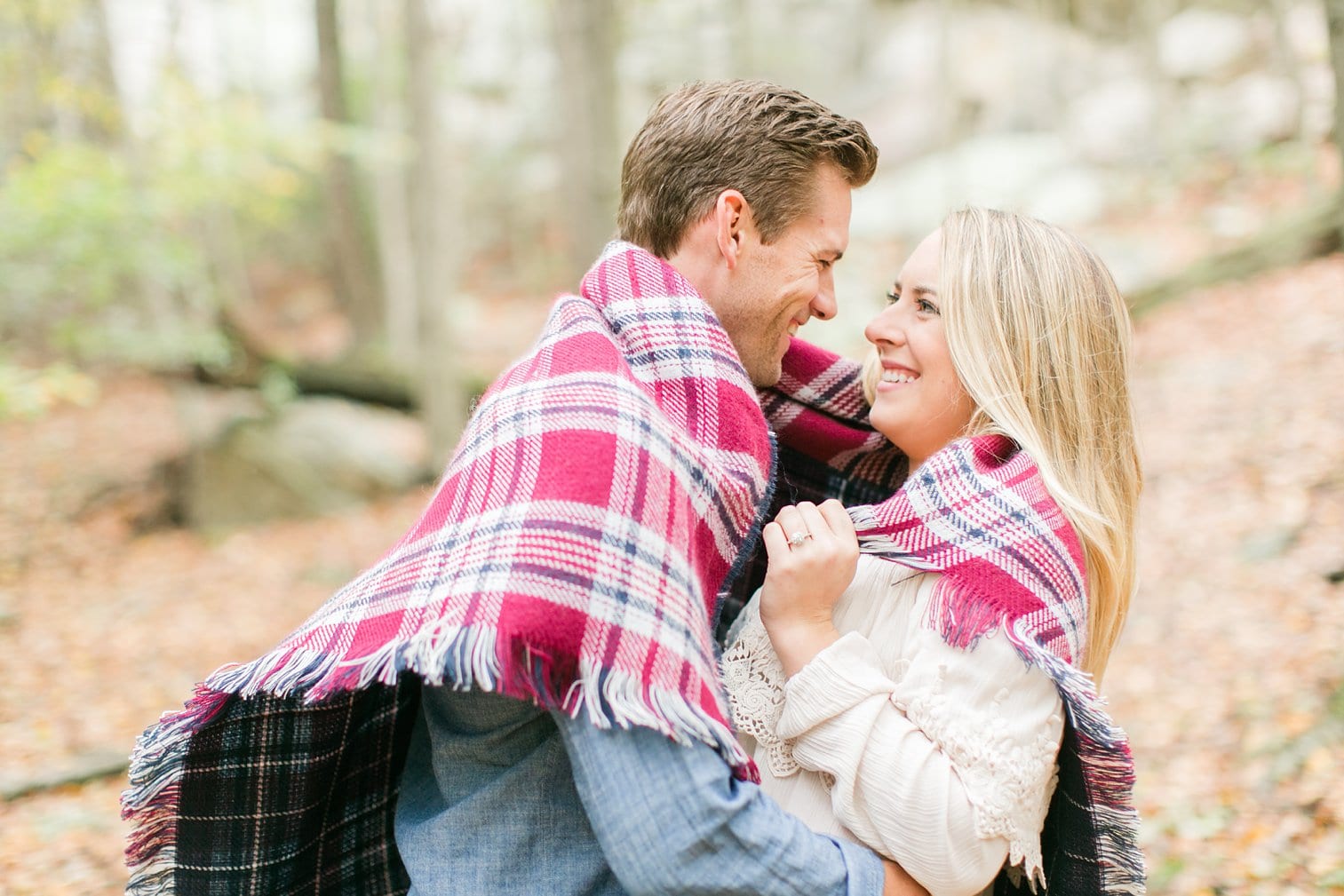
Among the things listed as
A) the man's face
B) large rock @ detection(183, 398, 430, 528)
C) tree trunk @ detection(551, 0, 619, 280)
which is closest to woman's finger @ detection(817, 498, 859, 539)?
Result: the man's face

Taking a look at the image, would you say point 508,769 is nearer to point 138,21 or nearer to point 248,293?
point 138,21

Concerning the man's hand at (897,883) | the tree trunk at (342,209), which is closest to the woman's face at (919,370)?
the man's hand at (897,883)

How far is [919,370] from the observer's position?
2352 mm

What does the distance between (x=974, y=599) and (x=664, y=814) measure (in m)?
Result: 0.73

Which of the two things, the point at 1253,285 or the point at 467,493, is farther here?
the point at 1253,285

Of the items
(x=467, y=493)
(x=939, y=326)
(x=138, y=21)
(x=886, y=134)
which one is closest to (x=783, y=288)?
(x=939, y=326)

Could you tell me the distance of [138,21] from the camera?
11219mm

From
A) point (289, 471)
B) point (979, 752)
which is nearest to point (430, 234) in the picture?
point (289, 471)

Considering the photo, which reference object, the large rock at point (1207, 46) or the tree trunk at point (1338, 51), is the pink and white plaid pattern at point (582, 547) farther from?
the large rock at point (1207, 46)

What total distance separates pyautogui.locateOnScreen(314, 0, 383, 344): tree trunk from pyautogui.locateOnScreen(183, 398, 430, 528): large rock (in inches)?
112

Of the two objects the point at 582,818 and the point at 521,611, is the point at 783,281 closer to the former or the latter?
the point at 521,611

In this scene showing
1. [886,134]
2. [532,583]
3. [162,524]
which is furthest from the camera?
[886,134]

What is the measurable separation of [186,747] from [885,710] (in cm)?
132

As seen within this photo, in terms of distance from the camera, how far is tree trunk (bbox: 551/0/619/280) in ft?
23.9
